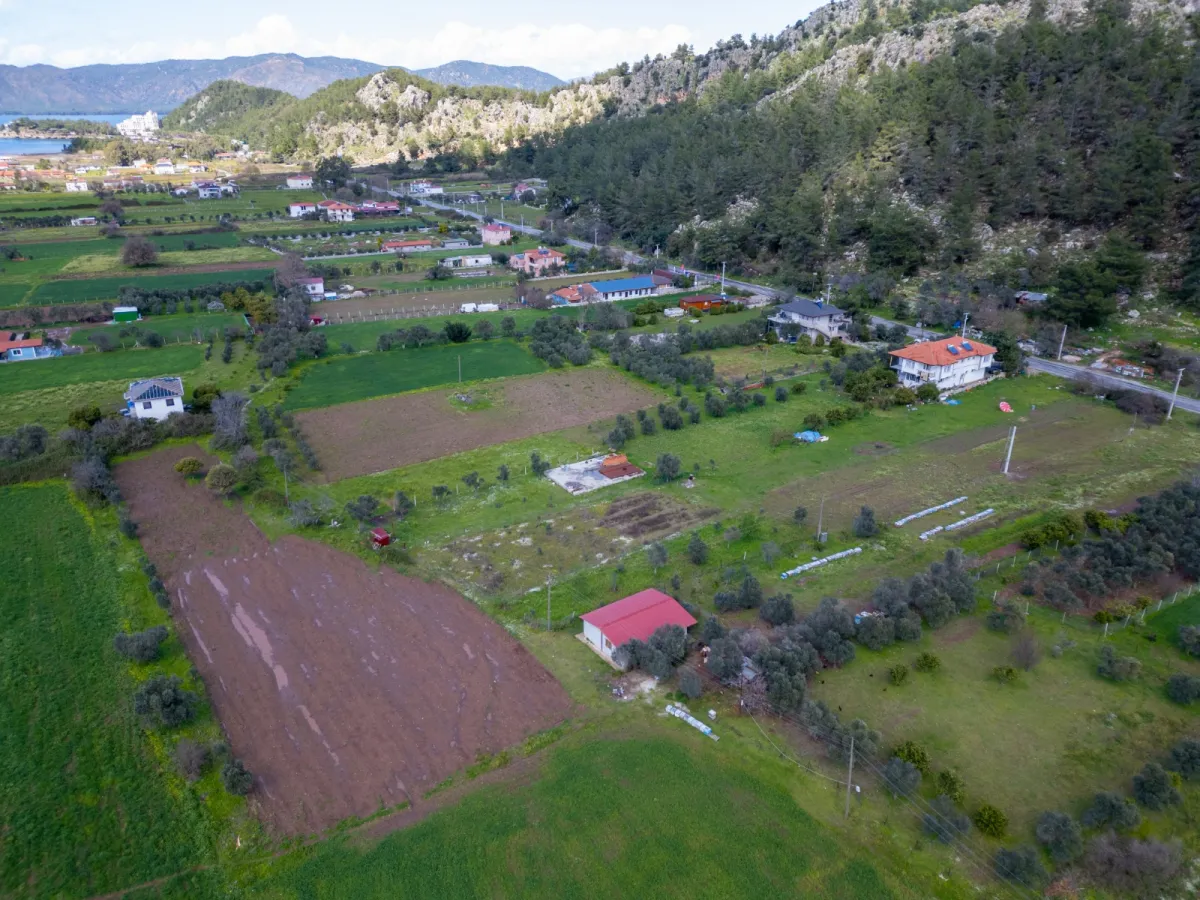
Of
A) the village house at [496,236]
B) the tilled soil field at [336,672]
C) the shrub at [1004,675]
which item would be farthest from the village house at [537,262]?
the shrub at [1004,675]

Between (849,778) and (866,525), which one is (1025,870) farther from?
(866,525)

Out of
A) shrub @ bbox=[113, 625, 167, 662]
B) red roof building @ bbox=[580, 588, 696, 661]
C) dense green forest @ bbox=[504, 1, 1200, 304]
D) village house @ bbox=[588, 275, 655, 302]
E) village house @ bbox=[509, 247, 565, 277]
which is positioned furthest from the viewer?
village house @ bbox=[509, 247, 565, 277]

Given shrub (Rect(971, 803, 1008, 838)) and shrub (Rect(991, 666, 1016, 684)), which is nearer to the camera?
shrub (Rect(971, 803, 1008, 838))

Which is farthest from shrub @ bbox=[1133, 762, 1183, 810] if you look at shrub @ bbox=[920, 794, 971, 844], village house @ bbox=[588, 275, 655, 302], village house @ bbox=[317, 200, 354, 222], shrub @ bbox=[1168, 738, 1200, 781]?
village house @ bbox=[317, 200, 354, 222]

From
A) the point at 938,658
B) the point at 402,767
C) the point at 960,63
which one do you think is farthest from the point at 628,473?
the point at 960,63

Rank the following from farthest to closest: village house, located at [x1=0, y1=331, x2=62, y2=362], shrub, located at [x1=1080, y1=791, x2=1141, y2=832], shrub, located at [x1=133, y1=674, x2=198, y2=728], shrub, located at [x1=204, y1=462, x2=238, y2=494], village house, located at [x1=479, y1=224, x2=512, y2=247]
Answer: village house, located at [x1=479, y1=224, x2=512, y2=247]
village house, located at [x1=0, y1=331, x2=62, y2=362]
shrub, located at [x1=204, y1=462, x2=238, y2=494]
shrub, located at [x1=133, y1=674, x2=198, y2=728]
shrub, located at [x1=1080, y1=791, x2=1141, y2=832]

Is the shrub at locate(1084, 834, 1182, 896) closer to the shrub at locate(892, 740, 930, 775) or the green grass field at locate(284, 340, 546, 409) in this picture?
the shrub at locate(892, 740, 930, 775)

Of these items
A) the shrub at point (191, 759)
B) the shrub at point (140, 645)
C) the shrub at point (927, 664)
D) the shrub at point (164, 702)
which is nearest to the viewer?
the shrub at point (191, 759)

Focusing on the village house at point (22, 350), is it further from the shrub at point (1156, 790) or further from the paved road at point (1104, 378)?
the paved road at point (1104, 378)
